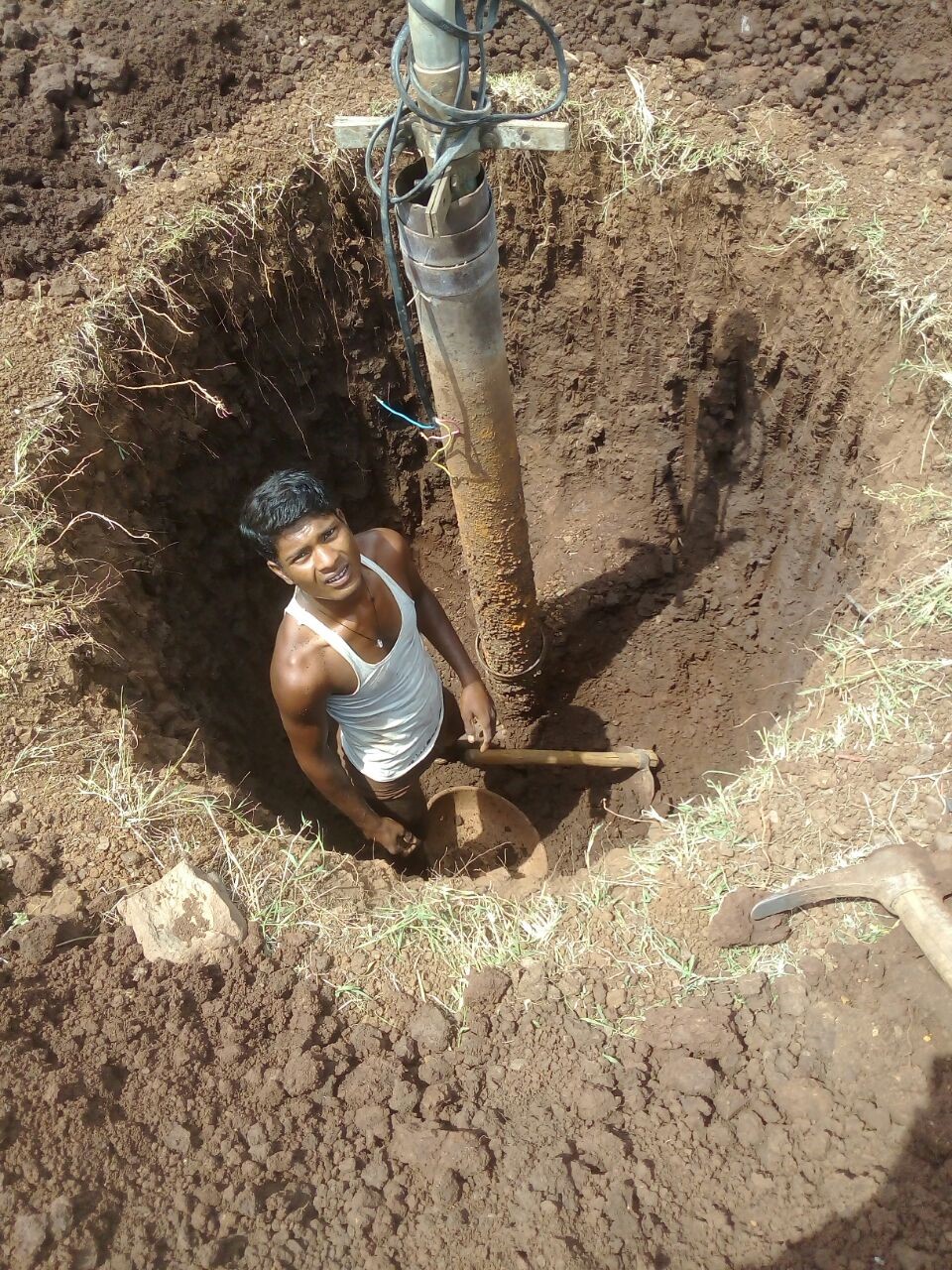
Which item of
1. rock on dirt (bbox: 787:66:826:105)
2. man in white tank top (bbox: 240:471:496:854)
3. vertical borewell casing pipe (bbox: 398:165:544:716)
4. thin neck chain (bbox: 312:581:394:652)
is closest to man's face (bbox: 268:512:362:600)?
man in white tank top (bbox: 240:471:496:854)

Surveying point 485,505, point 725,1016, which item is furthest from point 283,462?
point 725,1016

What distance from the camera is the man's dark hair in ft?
7.66

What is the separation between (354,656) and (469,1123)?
1375 millimetres

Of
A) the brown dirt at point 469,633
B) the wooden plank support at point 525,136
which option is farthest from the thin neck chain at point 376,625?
the wooden plank support at point 525,136

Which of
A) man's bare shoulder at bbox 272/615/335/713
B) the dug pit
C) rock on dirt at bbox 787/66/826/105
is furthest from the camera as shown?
rock on dirt at bbox 787/66/826/105

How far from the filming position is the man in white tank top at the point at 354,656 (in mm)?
2387

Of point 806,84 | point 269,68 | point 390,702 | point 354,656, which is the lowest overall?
point 390,702

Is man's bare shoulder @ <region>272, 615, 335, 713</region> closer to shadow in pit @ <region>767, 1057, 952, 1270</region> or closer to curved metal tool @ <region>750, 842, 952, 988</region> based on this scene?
curved metal tool @ <region>750, 842, 952, 988</region>

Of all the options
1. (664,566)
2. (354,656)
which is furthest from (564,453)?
(354,656)

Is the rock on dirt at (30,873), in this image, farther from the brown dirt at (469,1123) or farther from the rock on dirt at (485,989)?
the rock on dirt at (485,989)

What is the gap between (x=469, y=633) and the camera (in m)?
4.53

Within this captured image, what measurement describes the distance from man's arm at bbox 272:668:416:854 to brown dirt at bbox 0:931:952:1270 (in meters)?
0.85

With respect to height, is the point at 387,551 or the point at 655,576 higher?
the point at 387,551

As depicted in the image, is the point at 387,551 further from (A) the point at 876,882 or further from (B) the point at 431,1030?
(A) the point at 876,882
